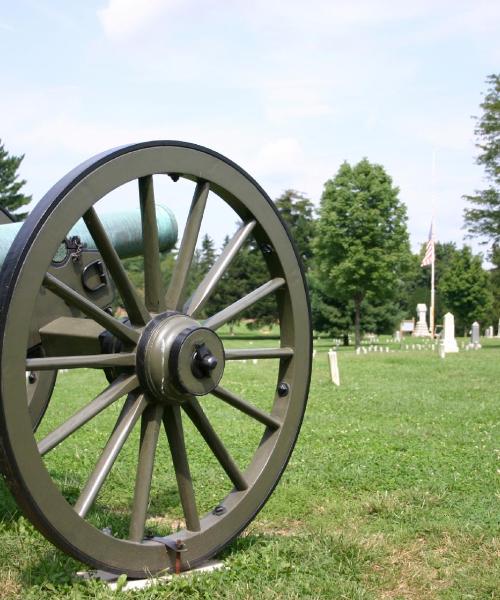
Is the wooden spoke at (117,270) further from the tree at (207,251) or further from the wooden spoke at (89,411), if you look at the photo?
the tree at (207,251)

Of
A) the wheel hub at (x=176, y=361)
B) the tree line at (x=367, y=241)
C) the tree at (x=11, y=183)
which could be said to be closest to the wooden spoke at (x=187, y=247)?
the wheel hub at (x=176, y=361)

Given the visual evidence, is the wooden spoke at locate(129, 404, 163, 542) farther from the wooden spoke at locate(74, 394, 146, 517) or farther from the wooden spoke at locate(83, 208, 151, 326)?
the wooden spoke at locate(83, 208, 151, 326)

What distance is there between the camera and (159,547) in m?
3.63

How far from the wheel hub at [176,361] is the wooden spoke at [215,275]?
0.94 ft

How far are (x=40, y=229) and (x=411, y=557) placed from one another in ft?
9.24

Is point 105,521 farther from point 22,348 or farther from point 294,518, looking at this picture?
point 22,348

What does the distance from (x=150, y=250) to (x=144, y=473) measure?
106 centimetres

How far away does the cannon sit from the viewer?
3107 millimetres

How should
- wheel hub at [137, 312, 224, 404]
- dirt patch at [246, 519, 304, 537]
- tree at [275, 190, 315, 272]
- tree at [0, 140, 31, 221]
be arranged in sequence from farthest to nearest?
tree at [275, 190, 315, 272] → tree at [0, 140, 31, 221] → dirt patch at [246, 519, 304, 537] → wheel hub at [137, 312, 224, 404]

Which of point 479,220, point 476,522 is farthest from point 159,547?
point 479,220

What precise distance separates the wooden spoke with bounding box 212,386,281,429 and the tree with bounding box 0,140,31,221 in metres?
48.8

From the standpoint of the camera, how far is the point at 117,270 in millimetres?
3541

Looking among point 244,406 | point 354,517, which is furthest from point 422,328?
Answer: point 244,406

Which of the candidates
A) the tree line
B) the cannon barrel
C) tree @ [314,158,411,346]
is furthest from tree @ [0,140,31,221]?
the cannon barrel
